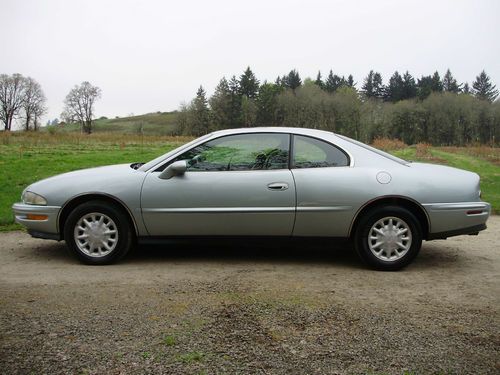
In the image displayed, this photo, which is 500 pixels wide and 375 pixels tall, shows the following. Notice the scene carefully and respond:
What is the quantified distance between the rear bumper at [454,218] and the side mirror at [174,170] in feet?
8.60

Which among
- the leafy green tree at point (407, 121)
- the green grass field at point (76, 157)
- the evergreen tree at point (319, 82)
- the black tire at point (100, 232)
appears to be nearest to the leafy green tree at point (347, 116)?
the leafy green tree at point (407, 121)

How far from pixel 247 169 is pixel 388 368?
291 cm

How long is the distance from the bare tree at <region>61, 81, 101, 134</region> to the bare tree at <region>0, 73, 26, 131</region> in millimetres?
21789

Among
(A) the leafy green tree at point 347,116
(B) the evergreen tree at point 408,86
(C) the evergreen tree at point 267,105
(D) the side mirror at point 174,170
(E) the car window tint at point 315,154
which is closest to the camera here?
(D) the side mirror at point 174,170

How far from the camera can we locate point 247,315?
3.68 meters

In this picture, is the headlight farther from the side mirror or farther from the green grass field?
the green grass field

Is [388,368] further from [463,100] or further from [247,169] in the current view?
[463,100]

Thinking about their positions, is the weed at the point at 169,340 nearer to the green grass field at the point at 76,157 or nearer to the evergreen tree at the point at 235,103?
the green grass field at the point at 76,157

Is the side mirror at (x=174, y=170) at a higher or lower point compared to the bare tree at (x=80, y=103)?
lower

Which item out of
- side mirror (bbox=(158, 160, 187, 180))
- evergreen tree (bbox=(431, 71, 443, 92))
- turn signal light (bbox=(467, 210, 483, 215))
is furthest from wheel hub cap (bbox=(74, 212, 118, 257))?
evergreen tree (bbox=(431, 71, 443, 92))

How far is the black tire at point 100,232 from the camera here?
17.2 feet

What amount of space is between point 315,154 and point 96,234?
2588 millimetres

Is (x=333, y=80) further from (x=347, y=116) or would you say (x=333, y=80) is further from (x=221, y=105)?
(x=347, y=116)

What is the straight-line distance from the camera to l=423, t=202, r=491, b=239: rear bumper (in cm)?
508
